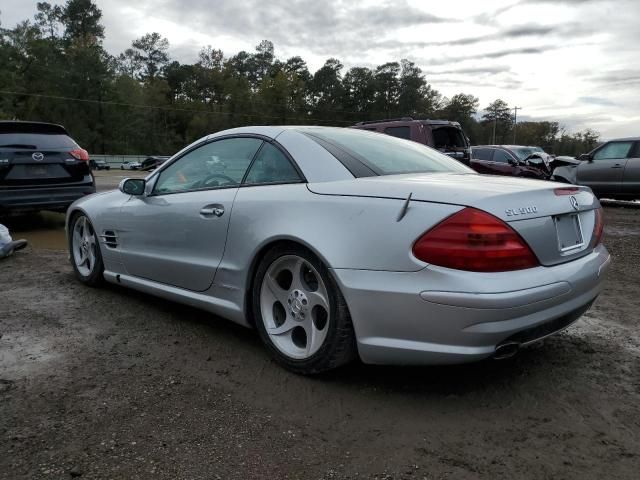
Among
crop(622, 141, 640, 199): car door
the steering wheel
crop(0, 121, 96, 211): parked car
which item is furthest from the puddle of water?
crop(622, 141, 640, 199): car door

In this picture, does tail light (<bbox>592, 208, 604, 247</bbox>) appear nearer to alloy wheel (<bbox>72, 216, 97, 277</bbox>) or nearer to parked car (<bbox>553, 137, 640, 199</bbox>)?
alloy wheel (<bbox>72, 216, 97, 277</bbox>)

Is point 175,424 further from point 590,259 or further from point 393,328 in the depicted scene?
point 590,259

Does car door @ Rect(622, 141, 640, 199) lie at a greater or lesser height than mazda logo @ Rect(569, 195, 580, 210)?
lesser

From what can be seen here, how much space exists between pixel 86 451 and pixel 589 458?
2.03 metres

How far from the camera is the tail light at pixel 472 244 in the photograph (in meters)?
2.28

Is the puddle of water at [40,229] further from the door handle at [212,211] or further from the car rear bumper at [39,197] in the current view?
the door handle at [212,211]

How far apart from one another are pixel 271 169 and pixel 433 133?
8068 mm

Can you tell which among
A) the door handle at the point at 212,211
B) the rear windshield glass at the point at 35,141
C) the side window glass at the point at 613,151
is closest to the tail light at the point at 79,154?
the rear windshield glass at the point at 35,141

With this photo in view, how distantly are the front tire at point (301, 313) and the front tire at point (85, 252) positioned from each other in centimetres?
215

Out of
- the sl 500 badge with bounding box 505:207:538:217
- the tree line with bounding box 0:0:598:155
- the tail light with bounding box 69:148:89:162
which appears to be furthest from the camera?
the tree line with bounding box 0:0:598:155

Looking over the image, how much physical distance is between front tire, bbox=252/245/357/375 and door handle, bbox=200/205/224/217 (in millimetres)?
494

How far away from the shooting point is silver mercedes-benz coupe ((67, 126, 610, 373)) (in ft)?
7.57

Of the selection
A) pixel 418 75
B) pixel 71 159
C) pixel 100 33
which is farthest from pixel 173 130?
pixel 71 159

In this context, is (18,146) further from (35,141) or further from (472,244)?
(472,244)
